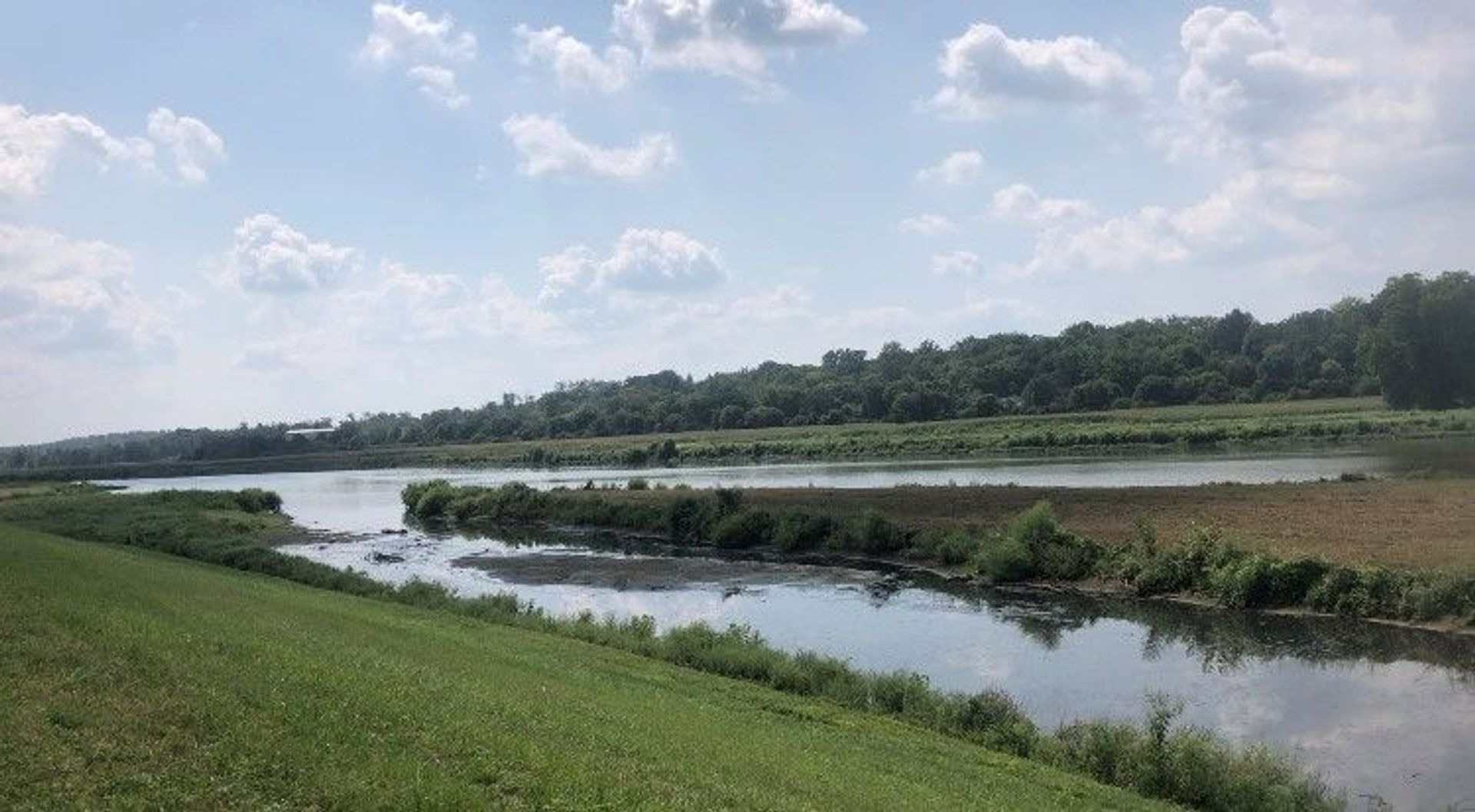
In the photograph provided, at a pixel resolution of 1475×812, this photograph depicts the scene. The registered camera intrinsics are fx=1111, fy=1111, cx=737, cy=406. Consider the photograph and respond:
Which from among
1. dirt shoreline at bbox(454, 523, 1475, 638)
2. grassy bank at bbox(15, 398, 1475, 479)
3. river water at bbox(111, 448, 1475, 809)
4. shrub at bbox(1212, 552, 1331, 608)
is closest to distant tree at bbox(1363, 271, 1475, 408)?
grassy bank at bbox(15, 398, 1475, 479)

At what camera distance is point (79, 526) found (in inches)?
2431

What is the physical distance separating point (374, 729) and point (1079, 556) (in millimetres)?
39433

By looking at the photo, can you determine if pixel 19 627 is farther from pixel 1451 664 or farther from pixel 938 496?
pixel 938 496

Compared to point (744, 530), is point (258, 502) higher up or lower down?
higher up

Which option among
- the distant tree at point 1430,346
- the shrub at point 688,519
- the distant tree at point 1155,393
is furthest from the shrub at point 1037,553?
the distant tree at point 1155,393

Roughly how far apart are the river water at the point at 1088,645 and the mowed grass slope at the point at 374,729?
7.95m

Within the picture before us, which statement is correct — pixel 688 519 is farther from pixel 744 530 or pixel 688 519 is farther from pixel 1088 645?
pixel 1088 645

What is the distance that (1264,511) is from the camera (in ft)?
178

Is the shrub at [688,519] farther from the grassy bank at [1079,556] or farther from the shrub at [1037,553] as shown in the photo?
the shrub at [1037,553]

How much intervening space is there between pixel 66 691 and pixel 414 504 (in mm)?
96745

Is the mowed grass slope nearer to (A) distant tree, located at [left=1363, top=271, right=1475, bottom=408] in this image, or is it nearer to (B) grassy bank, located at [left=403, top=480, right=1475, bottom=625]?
(B) grassy bank, located at [left=403, top=480, right=1475, bottom=625]

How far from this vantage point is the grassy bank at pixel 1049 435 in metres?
119

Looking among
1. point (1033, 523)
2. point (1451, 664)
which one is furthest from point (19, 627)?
point (1033, 523)

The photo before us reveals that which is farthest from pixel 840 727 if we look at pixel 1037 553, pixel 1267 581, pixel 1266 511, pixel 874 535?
pixel 1266 511
